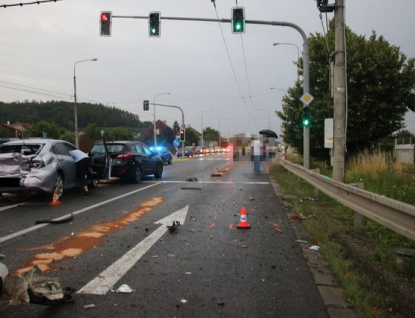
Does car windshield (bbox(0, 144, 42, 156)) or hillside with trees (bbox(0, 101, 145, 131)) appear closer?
car windshield (bbox(0, 144, 42, 156))

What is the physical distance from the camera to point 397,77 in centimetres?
1831

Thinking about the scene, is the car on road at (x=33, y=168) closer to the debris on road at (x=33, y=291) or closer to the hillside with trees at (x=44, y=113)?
the debris on road at (x=33, y=291)

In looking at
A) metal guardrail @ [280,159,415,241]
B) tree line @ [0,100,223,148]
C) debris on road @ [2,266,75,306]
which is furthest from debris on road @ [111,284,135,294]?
tree line @ [0,100,223,148]

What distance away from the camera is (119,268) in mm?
4777

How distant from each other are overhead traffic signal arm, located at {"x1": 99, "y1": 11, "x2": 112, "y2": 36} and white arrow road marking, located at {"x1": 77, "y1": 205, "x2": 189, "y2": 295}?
37.5 ft

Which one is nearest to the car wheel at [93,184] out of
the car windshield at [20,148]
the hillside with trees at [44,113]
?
the car windshield at [20,148]

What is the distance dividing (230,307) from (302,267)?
153 centimetres

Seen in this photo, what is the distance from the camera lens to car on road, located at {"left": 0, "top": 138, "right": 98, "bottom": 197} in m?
9.27

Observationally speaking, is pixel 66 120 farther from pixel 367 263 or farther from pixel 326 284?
pixel 326 284

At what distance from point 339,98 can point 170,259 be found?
627cm

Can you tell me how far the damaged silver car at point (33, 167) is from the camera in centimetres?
927

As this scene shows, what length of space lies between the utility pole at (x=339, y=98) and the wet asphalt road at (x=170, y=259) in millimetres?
1928

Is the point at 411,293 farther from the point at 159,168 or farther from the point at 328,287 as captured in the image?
the point at 159,168

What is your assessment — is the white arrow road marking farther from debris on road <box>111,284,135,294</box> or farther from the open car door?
the open car door
